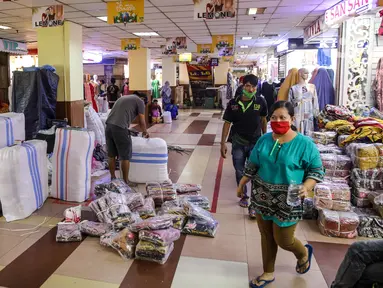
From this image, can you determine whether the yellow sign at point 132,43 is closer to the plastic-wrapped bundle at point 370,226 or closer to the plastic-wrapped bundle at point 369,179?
the plastic-wrapped bundle at point 369,179

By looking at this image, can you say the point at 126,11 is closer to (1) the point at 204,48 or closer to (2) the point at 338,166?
(2) the point at 338,166

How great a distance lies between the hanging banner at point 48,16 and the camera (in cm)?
705

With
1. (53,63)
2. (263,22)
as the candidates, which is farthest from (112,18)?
(263,22)

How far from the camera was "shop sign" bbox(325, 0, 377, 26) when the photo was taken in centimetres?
559

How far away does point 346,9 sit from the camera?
21.1 feet

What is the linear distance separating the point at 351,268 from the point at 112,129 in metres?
3.82

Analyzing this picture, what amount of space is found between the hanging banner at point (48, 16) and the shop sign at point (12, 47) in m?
6.26

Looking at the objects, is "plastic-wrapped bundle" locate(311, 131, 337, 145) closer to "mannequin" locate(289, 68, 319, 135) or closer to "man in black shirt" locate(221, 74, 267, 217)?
"mannequin" locate(289, 68, 319, 135)

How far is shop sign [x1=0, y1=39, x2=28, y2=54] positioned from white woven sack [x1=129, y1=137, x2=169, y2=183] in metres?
9.67

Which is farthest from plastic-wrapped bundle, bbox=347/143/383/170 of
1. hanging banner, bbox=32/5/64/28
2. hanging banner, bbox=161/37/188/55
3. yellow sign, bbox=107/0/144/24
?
hanging banner, bbox=161/37/188/55

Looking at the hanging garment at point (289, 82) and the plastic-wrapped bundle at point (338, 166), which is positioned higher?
the hanging garment at point (289, 82)

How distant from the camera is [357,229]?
3.76 m

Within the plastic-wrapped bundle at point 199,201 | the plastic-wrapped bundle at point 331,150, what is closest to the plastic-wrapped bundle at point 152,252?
the plastic-wrapped bundle at point 199,201

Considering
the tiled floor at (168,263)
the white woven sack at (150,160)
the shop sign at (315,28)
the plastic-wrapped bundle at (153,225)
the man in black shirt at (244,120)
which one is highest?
the shop sign at (315,28)
